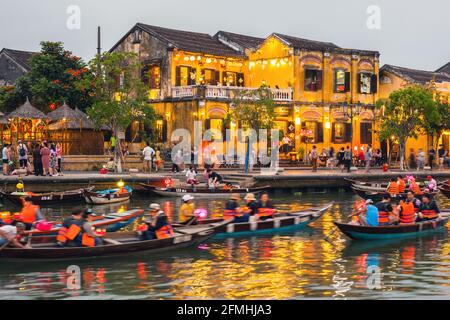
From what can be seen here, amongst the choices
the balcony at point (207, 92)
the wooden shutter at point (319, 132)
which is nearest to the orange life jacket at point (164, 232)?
the balcony at point (207, 92)

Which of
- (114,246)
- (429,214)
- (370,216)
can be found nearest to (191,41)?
(429,214)

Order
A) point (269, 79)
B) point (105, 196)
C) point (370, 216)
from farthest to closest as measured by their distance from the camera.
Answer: point (269, 79), point (105, 196), point (370, 216)

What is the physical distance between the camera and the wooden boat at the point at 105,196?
32469mm

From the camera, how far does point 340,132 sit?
170ft

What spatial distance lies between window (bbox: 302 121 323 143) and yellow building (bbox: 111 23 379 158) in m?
0.07

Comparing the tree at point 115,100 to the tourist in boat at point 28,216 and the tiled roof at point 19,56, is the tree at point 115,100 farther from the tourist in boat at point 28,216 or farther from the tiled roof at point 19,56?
the tourist in boat at point 28,216

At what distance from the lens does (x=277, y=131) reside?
4459 centimetres

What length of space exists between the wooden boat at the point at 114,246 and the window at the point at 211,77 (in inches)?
1141

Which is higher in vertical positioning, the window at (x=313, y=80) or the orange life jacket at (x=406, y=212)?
the window at (x=313, y=80)

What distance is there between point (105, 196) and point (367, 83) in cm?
2678

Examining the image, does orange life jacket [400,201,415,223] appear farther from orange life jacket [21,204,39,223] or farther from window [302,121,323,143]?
window [302,121,323,143]

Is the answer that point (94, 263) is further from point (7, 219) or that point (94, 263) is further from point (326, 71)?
point (326, 71)

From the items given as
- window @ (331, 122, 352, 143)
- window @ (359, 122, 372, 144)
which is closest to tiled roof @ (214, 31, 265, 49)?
window @ (331, 122, 352, 143)

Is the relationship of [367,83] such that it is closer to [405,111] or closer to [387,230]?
[405,111]
